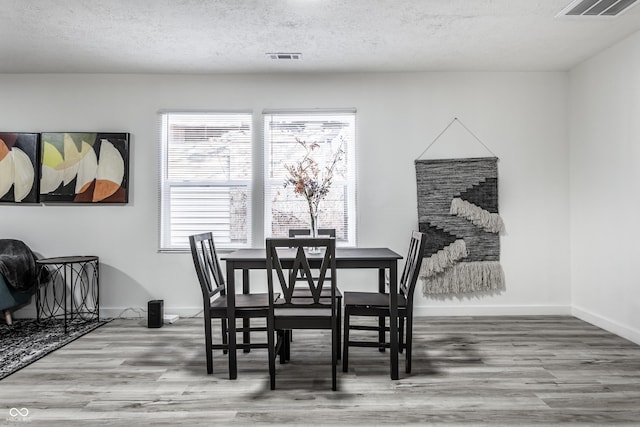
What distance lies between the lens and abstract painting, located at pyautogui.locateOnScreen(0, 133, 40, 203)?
4430mm

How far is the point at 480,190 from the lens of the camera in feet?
14.6

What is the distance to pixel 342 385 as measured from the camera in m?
2.66

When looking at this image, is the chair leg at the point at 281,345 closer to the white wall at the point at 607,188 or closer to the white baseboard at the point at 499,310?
the white baseboard at the point at 499,310

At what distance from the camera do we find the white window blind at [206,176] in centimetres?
454

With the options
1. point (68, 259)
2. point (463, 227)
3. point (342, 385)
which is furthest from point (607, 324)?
point (68, 259)

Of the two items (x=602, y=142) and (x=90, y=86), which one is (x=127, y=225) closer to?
(x=90, y=86)

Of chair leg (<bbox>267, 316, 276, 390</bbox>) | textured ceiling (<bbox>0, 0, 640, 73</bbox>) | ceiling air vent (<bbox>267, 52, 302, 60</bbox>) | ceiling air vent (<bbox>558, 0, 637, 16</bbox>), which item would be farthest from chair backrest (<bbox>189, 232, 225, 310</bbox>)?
ceiling air vent (<bbox>558, 0, 637, 16</bbox>)

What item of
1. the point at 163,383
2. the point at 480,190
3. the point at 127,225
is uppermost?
the point at 480,190

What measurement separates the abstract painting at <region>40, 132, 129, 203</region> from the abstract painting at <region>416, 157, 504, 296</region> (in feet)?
9.86

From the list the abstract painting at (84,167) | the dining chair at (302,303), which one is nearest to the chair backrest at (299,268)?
the dining chair at (302,303)

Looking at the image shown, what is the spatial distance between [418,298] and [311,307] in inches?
82.7

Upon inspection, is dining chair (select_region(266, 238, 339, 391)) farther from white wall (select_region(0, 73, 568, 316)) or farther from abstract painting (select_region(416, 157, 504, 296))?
abstract painting (select_region(416, 157, 504, 296))

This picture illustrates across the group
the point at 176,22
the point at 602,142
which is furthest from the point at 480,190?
the point at 176,22

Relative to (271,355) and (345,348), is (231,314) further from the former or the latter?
(345,348)
